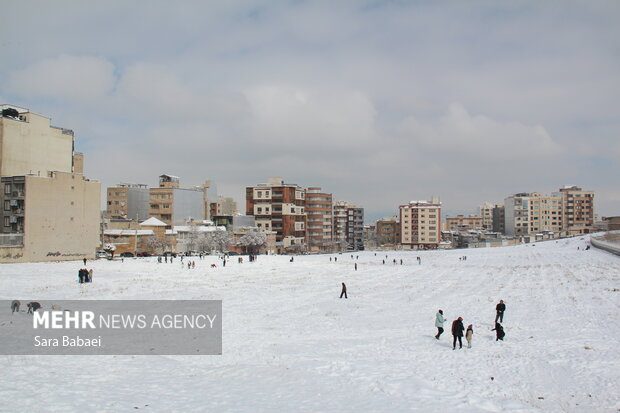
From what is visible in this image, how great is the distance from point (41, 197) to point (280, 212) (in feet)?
233

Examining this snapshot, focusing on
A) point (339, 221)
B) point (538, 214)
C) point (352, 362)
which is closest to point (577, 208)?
point (538, 214)

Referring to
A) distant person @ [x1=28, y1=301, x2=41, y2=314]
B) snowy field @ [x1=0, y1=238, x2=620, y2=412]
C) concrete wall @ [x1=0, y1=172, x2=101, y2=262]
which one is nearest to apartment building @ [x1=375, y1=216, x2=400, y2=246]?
concrete wall @ [x1=0, y1=172, x2=101, y2=262]

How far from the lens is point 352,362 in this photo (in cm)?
1842

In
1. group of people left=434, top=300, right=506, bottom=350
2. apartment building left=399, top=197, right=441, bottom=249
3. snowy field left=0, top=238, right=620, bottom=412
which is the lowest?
snowy field left=0, top=238, right=620, bottom=412

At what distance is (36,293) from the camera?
34469 mm

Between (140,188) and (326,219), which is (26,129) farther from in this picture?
(326,219)

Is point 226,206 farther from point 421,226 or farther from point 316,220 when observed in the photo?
point 421,226

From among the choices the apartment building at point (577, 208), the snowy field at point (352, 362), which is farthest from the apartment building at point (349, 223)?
the snowy field at point (352, 362)

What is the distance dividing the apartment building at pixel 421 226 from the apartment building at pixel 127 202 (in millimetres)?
88984

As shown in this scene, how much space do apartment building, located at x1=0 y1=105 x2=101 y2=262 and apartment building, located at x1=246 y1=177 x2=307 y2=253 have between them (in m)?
58.7

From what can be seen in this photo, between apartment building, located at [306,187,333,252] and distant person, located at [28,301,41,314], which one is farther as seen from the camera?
apartment building, located at [306,187,333,252]

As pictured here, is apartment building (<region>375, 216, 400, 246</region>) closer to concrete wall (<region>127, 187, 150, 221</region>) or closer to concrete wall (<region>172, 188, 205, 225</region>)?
concrete wall (<region>172, 188, 205, 225</region>)

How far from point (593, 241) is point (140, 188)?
4741 inches

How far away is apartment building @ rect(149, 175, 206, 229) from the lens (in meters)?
119
